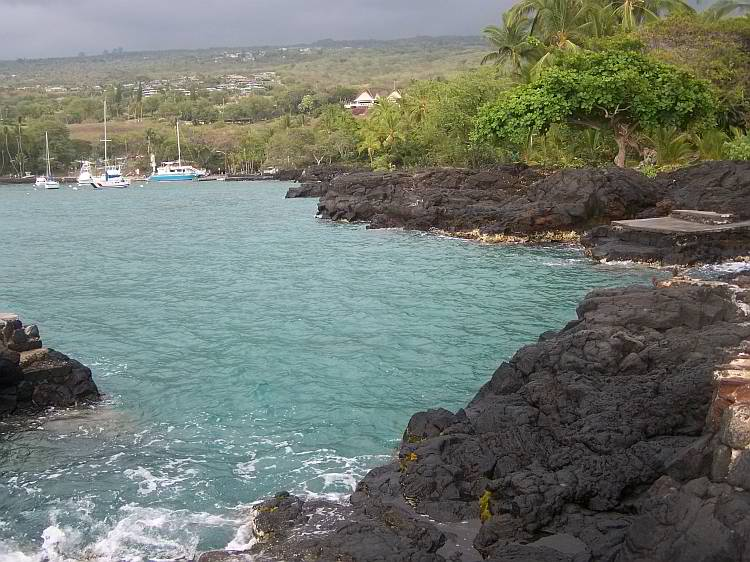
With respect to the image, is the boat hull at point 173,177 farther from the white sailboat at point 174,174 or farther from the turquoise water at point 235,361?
the turquoise water at point 235,361

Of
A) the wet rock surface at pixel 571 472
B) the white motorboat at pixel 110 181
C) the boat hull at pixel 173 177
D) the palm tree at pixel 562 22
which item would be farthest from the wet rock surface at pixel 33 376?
the boat hull at pixel 173 177

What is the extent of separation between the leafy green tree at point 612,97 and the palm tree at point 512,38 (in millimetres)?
16952

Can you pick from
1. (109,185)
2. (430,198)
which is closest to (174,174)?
(109,185)

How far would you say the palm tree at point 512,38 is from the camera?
186 ft

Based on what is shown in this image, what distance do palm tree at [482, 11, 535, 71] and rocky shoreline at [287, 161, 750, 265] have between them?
13.6m

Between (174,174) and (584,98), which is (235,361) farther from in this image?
(174,174)

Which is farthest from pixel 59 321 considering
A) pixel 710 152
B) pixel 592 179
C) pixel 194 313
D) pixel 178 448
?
pixel 710 152

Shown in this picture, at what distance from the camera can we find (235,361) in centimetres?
1711

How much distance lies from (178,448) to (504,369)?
5395 millimetres

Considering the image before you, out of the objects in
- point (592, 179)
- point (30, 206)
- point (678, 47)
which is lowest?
point (30, 206)

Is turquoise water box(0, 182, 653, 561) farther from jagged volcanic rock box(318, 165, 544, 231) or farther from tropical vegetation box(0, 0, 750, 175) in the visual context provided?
tropical vegetation box(0, 0, 750, 175)

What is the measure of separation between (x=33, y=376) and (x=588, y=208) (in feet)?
80.8

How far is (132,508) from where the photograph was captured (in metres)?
10.1

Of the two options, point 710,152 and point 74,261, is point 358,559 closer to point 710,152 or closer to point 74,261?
point 74,261
